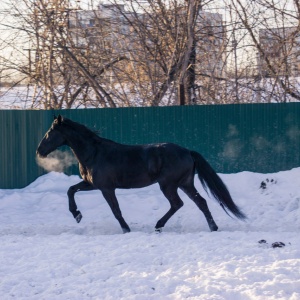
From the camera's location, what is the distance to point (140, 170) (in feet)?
31.2

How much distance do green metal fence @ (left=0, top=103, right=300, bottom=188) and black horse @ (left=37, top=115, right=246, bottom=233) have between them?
396 cm

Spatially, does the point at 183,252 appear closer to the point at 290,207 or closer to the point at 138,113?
the point at 290,207

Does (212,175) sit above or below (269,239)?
above

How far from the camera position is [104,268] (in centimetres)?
647

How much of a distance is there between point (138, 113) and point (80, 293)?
8.24 m

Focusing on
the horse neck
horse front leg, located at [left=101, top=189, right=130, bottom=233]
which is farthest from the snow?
the horse neck

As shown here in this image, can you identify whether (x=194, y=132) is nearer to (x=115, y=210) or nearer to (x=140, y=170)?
(x=140, y=170)

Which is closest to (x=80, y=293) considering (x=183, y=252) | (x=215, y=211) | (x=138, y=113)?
(x=183, y=252)

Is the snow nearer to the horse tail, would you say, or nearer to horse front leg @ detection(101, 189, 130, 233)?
horse front leg @ detection(101, 189, 130, 233)

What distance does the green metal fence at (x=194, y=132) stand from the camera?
1359 cm

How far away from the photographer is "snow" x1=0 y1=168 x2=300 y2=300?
5656 millimetres

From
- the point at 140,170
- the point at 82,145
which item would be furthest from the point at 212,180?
the point at 82,145

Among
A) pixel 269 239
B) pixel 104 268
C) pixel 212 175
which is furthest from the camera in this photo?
pixel 212 175

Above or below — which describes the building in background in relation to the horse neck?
above
